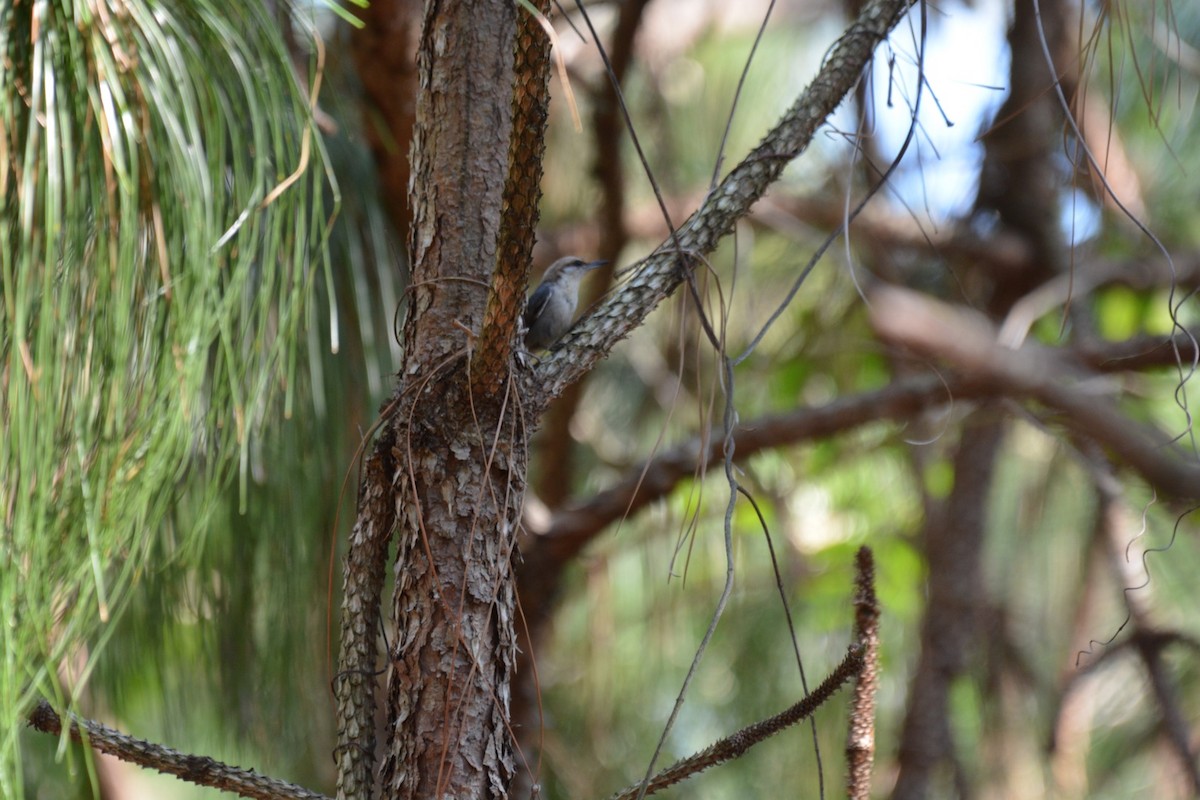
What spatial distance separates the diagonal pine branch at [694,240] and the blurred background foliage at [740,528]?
2.02 feet

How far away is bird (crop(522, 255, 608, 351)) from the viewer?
8.04ft

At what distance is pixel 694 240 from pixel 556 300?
154cm

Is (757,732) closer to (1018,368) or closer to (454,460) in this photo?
(454,460)

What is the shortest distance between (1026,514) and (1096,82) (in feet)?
4.10

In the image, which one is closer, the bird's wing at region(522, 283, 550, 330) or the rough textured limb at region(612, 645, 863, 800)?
the rough textured limb at region(612, 645, 863, 800)

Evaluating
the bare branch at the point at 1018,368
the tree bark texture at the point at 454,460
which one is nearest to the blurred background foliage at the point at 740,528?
the bare branch at the point at 1018,368

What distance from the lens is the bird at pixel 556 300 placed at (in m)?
2.45

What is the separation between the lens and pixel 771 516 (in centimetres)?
314

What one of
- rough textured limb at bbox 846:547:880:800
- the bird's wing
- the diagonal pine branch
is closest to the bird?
the bird's wing

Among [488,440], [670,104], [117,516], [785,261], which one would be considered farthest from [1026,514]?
[117,516]

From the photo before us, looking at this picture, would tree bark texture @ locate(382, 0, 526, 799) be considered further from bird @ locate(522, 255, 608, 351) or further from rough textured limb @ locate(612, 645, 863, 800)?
bird @ locate(522, 255, 608, 351)

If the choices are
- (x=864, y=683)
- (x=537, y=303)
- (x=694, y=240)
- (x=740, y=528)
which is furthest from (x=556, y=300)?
(x=864, y=683)

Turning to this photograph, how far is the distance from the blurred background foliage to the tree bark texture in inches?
22.8

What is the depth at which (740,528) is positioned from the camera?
3014 millimetres
